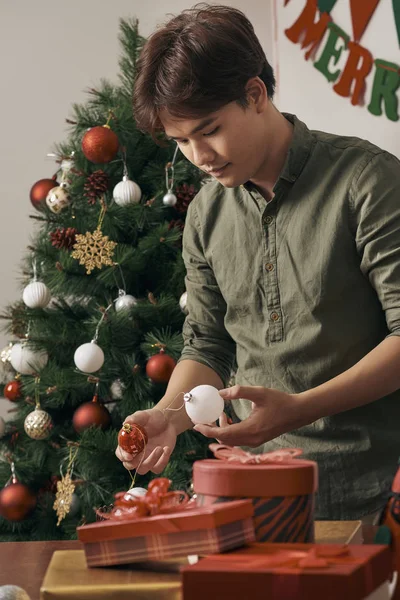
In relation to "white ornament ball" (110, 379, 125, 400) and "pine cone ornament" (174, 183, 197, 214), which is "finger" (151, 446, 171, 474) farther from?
"pine cone ornament" (174, 183, 197, 214)

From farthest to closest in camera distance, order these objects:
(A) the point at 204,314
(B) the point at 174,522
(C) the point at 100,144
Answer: (C) the point at 100,144 < (A) the point at 204,314 < (B) the point at 174,522

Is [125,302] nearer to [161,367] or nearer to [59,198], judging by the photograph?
[161,367]

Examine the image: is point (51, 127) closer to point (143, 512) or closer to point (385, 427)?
point (385, 427)

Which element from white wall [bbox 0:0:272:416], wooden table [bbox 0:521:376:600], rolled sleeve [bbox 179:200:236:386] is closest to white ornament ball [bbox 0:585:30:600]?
wooden table [bbox 0:521:376:600]

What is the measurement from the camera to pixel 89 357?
2.10m

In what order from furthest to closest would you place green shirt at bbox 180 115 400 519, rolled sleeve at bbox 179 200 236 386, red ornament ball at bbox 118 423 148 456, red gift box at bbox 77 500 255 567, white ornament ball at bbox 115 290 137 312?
white ornament ball at bbox 115 290 137 312 < rolled sleeve at bbox 179 200 236 386 < green shirt at bbox 180 115 400 519 < red ornament ball at bbox 118 423 148 456 < red gift box at bbox 77 500 255 567

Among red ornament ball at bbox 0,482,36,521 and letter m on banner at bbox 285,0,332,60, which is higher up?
letter m on banner at bbox 285,0,332,60

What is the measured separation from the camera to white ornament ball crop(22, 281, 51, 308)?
2.24 m

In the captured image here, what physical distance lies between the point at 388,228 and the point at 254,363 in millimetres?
345

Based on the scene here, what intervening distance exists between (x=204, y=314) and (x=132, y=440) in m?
0.45

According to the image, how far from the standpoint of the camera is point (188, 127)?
1324 mm

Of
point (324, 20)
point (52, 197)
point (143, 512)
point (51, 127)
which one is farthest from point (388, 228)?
point (51, 127)

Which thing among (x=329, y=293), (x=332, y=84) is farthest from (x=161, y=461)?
(x=332, y=84)

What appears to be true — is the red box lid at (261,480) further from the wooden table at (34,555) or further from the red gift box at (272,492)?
the wooden table at (34,555)
